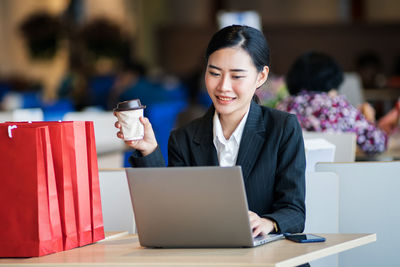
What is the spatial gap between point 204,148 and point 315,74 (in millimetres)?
1503

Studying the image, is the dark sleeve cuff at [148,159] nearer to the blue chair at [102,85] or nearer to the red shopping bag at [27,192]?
the red shopping bag at [27,192]

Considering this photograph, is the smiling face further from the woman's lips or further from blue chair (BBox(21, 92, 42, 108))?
blue chair (BBox(21, 92, 42, 108))

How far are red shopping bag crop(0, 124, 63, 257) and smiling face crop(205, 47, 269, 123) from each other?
51 centimetres

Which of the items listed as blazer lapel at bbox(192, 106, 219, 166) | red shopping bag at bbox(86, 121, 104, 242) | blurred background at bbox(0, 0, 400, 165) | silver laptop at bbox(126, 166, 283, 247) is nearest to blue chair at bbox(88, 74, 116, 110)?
blurred background at bbox(0, 0, 400, 165)

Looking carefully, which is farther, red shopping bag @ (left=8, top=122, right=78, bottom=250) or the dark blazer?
the dark blazer

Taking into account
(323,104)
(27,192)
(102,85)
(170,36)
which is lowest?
(27,192)

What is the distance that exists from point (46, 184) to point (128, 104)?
28cm

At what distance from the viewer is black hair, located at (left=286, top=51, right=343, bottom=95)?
341 centimetres

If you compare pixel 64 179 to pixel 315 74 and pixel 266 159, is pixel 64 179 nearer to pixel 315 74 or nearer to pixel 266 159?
pixel 266 159

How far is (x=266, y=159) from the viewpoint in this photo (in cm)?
196

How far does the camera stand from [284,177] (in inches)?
75.8

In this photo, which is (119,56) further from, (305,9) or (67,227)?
(67,227)

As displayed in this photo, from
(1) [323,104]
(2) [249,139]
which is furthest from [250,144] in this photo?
(1) [323,104]

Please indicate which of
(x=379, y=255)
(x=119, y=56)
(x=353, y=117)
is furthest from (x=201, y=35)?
(x=379, y=255)
